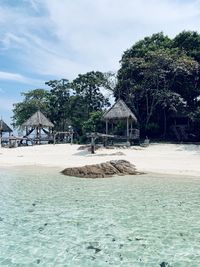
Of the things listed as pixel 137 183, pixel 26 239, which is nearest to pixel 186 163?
pixel 137 183

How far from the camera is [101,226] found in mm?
9867

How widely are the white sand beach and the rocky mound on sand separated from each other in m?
1.56

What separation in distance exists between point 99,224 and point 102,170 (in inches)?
398

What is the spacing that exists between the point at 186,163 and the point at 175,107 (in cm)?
1749

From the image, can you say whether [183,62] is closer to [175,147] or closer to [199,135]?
[199,135]

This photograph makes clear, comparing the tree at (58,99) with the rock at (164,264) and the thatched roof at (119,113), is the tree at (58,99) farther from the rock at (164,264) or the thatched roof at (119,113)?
the rock at (164,264)

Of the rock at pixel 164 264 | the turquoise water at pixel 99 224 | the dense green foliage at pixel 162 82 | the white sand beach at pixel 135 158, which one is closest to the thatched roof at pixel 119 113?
the white sand beach at pixel 135 158

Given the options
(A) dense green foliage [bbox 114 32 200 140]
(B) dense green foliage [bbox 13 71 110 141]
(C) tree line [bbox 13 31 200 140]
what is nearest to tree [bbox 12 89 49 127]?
(B) dense green foliage [bbox 13 71 110 141]

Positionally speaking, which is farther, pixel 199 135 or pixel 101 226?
pixel 199 135

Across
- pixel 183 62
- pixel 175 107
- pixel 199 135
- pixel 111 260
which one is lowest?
pixel 111 260

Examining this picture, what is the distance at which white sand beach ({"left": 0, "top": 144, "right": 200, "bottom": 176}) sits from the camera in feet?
73.0

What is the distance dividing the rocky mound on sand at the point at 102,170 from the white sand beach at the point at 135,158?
156 centimetres

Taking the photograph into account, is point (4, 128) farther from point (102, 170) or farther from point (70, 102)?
point (102, 170)

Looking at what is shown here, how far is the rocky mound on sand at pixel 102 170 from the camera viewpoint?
19.7 m
